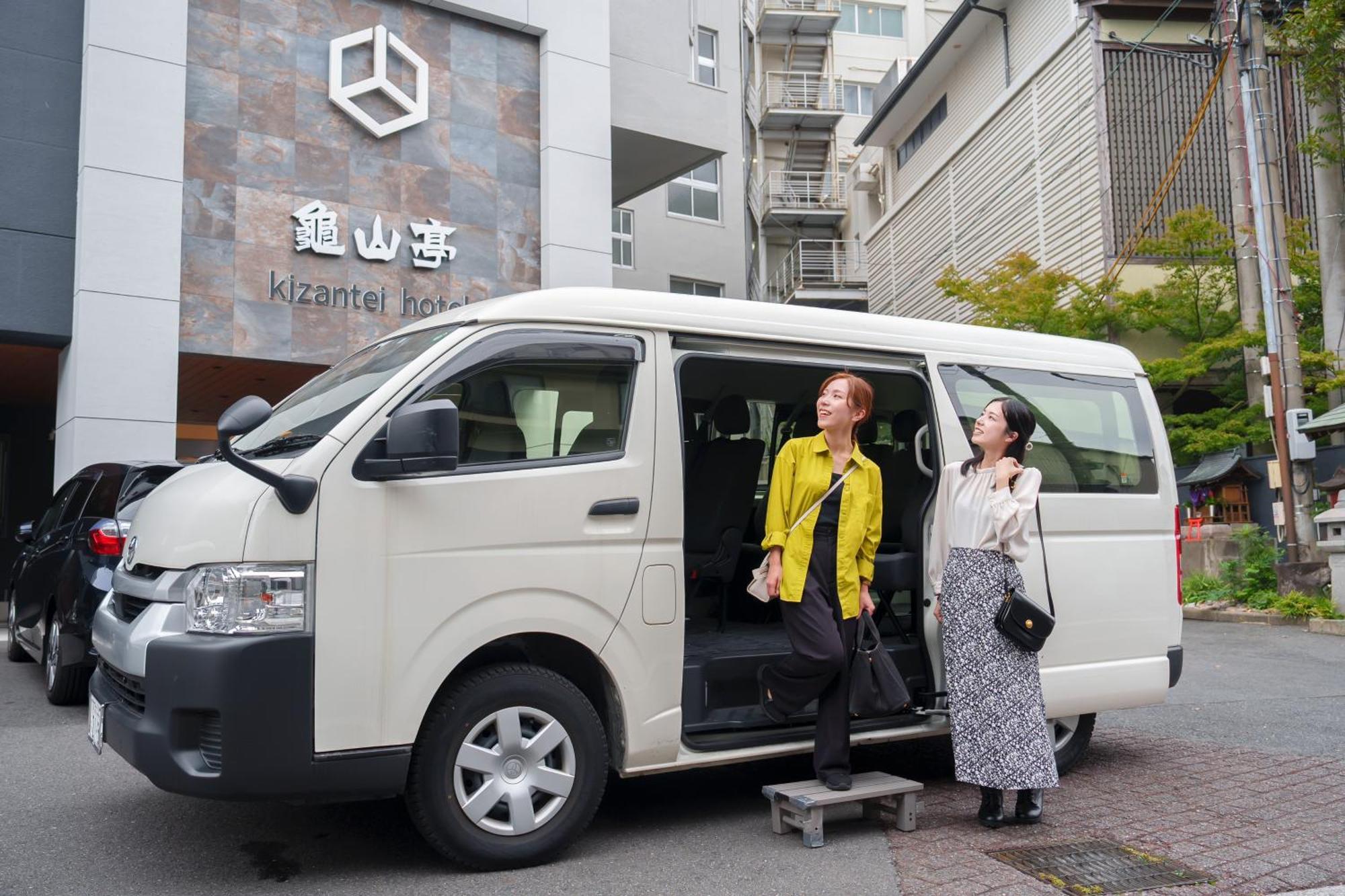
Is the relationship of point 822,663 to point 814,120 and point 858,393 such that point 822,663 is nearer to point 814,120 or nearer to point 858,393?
point 858,393

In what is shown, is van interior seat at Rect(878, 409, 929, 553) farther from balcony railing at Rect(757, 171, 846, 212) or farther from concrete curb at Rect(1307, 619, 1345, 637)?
balcony railing at Rect(757, 171, 846, 212)

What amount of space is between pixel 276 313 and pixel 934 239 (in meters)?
20.0

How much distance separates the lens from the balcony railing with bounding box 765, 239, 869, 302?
36594 millimetres

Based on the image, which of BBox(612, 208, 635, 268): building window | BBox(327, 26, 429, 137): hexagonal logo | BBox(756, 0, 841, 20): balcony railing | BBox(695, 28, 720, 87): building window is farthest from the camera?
BBox(756, 0, 841, 20): balcony railing

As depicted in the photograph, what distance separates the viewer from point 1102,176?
21.5 m

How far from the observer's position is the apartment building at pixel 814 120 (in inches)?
1481

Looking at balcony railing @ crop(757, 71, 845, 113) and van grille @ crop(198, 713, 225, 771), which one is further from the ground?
balcony railing @ crop(757, 71, 845, 113)

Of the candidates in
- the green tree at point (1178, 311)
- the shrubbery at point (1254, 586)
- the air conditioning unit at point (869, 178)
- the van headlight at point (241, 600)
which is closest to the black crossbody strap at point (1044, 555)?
the van headlight at point (241, 600)

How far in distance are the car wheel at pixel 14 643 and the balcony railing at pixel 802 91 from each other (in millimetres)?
31730

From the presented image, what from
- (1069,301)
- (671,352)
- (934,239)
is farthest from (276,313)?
(934,239)

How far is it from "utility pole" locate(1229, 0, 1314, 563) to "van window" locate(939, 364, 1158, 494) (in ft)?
33.5

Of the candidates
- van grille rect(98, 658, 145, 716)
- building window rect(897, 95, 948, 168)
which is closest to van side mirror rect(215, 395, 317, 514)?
van grille rect(98, 658, 145, 716)

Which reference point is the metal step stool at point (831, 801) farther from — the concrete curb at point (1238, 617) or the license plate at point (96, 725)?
the concrete curb at point (1238, 617)

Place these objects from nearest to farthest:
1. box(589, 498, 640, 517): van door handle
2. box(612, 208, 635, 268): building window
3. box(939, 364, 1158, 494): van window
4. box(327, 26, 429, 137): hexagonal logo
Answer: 1. box(589, 498, 640, 517): van door handle
2. box(939, 364, 1158, 494): van window
3. box(327, 26, 429, 137): hexagonal logo
4. box(612, 208, 635, 268): building window
